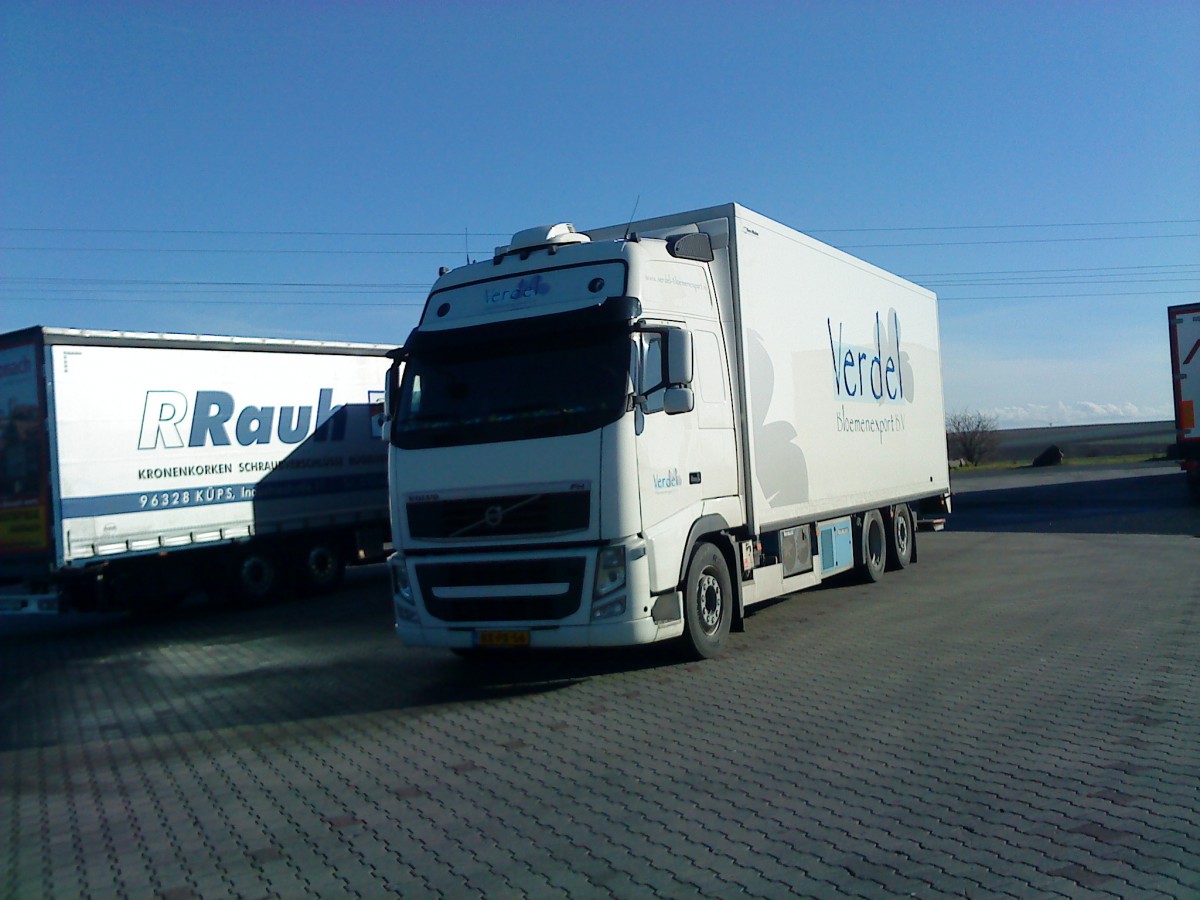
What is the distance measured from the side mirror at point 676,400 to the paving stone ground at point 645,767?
2239mm

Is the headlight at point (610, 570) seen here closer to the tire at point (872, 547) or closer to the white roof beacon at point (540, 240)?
the white roof beacon at point (540, 240)

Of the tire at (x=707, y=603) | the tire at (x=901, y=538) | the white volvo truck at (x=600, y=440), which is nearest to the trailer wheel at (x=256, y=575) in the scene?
the white volvo truck at (x=600, y=440)

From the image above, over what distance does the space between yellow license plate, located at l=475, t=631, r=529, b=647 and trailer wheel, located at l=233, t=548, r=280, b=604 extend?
28.1 ft

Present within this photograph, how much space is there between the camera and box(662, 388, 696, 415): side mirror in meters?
8.52

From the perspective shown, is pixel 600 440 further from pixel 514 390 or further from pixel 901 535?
pixel 901 535

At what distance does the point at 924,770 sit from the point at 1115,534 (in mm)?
16996

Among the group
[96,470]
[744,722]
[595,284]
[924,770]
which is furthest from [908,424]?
[96,470]

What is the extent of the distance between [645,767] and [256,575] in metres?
11.5

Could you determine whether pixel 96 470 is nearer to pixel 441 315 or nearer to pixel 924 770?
pixel 441 315

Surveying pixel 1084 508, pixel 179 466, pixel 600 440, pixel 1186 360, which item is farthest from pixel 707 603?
pixel 1084 508

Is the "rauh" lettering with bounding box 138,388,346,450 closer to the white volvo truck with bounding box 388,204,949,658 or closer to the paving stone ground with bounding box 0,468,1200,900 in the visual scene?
the paving stone ground with bounding box 0,468,1200,900

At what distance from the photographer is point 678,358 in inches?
339

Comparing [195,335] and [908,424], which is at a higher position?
[195,335]

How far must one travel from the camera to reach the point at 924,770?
615cm
